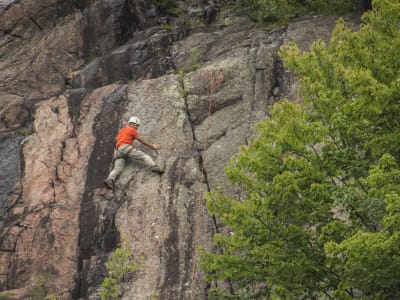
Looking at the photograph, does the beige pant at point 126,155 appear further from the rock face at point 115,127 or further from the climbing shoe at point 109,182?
the rock face at point 115,127

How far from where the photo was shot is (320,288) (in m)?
11.1

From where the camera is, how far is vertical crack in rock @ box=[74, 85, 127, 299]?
1568 cm

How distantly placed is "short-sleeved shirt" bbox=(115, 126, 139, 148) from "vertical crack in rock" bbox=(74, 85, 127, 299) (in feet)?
3.01

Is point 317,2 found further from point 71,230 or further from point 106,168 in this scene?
point 71,230

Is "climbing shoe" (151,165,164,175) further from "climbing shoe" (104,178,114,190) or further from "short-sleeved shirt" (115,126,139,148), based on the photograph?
"climbing shoe" (104,178,114,190)

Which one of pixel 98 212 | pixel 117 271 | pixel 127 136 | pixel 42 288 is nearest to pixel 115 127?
pixel 127 136

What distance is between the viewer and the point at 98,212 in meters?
16.8

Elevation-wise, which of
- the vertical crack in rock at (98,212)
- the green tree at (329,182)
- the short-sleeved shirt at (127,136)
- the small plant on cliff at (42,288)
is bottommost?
the small plant on cliff at (42,288)

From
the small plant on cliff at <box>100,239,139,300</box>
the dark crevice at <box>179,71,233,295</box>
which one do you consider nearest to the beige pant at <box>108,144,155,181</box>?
the dark crevice at <box>179,71,233,295</box>

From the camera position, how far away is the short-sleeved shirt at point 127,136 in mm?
17328

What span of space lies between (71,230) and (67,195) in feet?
3.73

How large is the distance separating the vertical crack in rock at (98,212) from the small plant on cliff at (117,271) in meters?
0.39

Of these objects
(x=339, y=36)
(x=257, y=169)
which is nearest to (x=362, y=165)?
(x=257, y=169)

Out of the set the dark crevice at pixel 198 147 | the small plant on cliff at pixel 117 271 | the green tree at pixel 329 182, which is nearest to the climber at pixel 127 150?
the dark crevice at pixel 198 147
